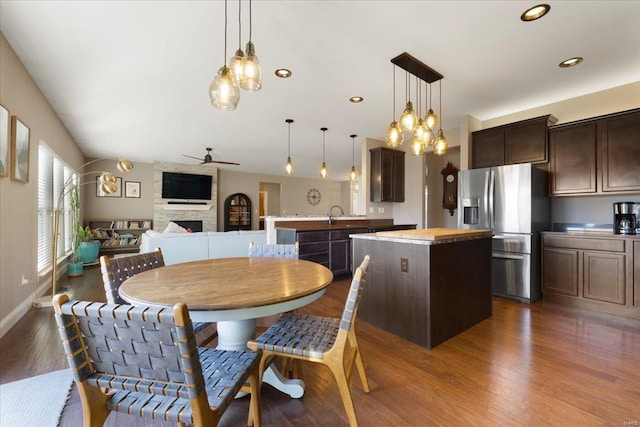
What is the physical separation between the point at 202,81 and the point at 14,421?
3.15 meters

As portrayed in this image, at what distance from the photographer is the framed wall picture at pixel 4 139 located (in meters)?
2.37

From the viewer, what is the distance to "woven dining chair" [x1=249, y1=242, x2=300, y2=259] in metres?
2.36

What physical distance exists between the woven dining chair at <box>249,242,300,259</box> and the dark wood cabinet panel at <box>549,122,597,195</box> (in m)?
3.37

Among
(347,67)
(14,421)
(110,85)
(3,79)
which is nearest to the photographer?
(14,421)

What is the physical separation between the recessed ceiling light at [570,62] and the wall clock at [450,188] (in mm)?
2914

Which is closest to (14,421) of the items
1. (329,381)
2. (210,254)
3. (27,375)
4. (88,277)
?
(27,375)

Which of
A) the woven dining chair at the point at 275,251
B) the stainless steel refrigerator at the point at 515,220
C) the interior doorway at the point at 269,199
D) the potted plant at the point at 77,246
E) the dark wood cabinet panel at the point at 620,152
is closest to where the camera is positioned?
the woven dining chair at the point at 275,251

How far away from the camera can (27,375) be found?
1.86m

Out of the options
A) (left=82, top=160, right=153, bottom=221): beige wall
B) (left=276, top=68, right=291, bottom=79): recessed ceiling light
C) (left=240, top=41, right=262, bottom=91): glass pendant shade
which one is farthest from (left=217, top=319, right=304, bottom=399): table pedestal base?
(left=82, top=160, right=153, bottom=221): beige wall

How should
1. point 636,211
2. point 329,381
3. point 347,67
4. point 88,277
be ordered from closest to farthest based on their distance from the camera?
point 329,381 → point 347,67 → point 636,211 → point 88,277

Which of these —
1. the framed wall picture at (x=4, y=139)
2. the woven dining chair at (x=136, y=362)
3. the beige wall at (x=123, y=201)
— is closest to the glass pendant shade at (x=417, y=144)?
the woven dining chair at (x=136, y=362)

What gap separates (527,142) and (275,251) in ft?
11.6

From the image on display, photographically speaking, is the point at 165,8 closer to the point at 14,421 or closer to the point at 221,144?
the point at 14,421

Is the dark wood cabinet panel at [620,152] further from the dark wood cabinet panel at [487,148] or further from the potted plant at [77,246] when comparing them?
the potted plant at [77,246]
